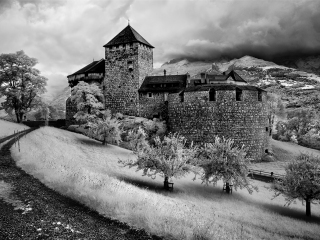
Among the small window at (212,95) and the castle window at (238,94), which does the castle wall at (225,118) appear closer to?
the small window at (212,95)

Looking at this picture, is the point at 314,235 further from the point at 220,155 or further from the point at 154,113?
the point at 154,113

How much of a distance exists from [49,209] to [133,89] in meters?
39.1

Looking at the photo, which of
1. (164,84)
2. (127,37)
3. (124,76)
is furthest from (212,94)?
(127,37)

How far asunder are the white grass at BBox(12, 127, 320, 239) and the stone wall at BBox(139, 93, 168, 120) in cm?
1296

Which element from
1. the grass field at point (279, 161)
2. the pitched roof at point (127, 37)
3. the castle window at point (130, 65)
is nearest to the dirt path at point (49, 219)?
the grass field at point (279, 161)

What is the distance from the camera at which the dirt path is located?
8.29 m

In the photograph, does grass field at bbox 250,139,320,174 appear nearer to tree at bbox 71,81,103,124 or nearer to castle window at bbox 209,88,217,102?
castle window at bbox 209,88,217,102

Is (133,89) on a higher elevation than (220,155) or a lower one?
higher

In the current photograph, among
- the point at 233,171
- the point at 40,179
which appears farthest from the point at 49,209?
the point at 233,171

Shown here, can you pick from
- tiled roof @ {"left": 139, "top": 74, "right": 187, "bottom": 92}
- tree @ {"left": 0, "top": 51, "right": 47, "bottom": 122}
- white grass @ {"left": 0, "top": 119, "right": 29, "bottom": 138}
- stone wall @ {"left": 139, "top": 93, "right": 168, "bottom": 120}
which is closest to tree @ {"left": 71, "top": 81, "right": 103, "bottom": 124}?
tree @ {"left": 0, "top": 51, "right": 47, "bottom": 122}

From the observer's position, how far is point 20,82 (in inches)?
1677

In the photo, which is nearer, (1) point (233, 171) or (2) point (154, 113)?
(1) point (233, 171)

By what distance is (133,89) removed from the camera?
158 ft

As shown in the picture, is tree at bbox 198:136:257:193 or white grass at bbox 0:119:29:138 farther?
white grass at bbox 0:119:29:138
